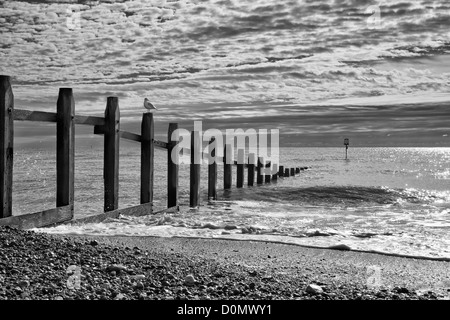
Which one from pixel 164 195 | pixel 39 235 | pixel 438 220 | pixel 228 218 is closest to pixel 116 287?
pixel 39 235

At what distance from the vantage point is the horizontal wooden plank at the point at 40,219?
23.5ft

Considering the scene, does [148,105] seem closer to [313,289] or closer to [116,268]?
[116,268]

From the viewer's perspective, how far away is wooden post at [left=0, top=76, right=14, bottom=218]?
6.96 m

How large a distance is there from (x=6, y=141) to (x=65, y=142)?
1.05 m

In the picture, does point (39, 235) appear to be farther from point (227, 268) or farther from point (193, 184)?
point (193, 184)

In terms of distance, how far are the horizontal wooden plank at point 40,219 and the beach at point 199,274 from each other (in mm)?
1467

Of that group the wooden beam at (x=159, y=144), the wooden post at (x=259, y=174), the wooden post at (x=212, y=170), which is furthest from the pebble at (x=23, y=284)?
the wooden post at (x=259, y=174)

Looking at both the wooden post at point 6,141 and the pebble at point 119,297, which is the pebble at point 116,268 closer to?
the pebble at point 119,297

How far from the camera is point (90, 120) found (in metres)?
8.74

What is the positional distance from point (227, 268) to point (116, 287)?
123 cm

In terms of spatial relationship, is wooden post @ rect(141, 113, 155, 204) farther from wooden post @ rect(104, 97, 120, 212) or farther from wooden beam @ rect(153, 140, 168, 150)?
wooden post @ rect(104, 97, 120, 212)

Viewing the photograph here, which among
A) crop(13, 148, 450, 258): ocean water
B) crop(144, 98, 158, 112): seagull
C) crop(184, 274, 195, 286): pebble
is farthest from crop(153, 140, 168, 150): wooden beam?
crop(184, 274, 195, 286): pebble

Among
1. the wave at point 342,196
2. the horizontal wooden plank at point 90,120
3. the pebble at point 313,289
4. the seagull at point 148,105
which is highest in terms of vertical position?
the seagull at point 148,105

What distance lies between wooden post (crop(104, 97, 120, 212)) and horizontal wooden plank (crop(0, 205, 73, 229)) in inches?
41.4
